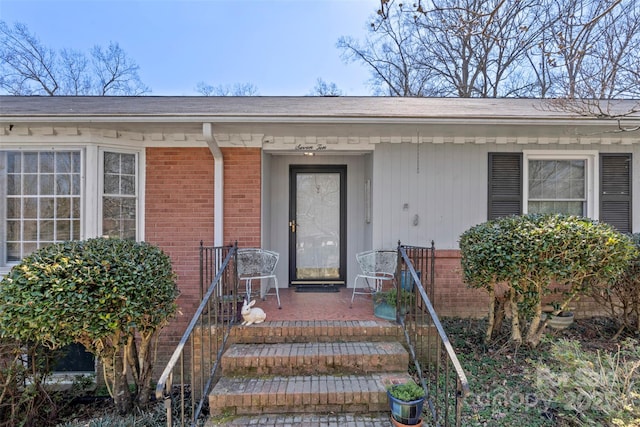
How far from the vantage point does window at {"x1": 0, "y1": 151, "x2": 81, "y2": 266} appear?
15.1 feet

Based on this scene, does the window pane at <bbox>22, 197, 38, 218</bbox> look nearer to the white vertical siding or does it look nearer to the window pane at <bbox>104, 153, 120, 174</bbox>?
the window pane at <bbox>104, 153, 120, 174</bbox>

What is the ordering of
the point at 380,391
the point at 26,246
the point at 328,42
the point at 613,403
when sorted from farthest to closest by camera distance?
the point at 328,42
the point at 26,246
the point at 380,391
the point at 613,403

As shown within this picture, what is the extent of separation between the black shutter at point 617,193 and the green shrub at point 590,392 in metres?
2.81

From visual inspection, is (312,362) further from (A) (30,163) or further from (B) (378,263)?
(A) (30,163)

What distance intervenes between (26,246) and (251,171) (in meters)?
3.21

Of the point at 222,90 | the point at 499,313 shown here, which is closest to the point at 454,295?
the point at 499,313

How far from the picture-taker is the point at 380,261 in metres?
4.84

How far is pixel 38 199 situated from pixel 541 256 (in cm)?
627

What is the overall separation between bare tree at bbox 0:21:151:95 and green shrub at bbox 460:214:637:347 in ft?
54.9

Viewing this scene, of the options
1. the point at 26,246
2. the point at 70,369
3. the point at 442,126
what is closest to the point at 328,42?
the point at 442,126

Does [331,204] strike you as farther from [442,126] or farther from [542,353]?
[542,353]

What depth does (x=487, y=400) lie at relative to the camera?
10.7 ft

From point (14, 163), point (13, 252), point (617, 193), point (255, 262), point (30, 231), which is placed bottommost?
point (255, 262)

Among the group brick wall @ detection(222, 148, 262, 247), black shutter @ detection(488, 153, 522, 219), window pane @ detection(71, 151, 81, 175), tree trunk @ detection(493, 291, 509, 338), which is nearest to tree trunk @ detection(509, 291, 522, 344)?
tree trunk @ detection(493, 291, 509, 338)
